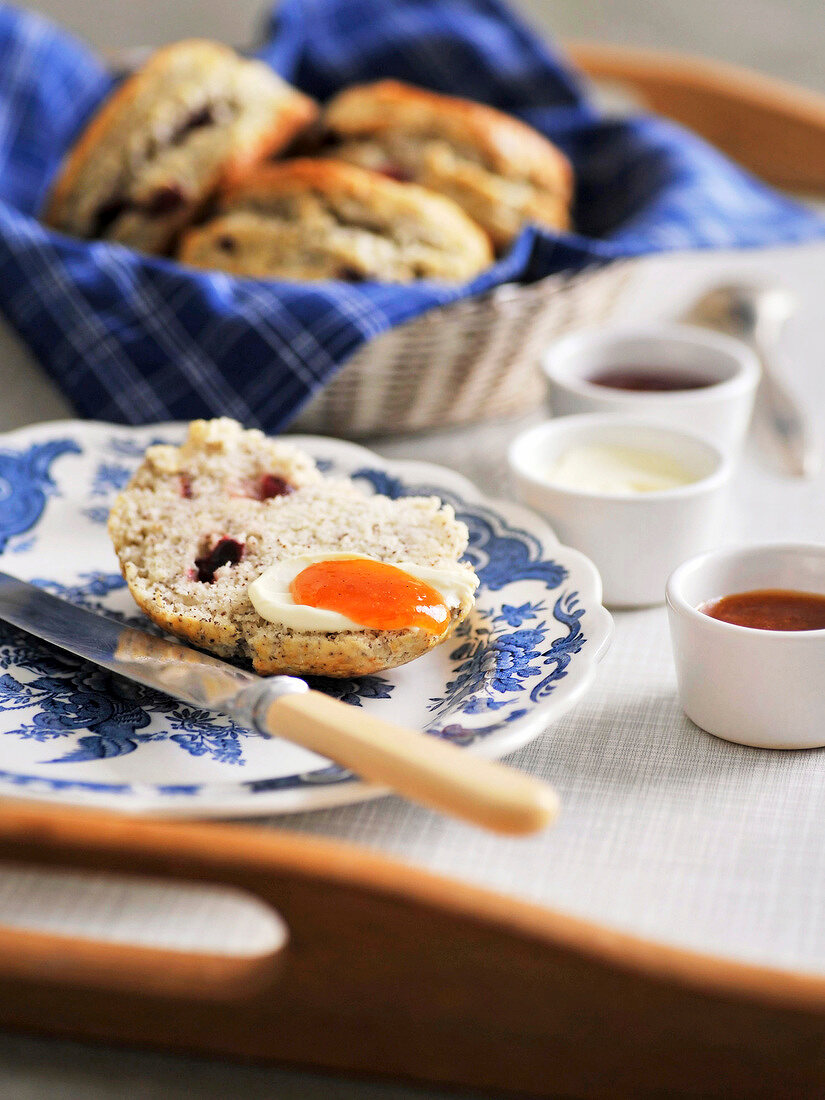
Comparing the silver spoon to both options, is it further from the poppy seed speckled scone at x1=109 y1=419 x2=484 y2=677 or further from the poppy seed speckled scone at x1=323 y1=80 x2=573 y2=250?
the poppy seed speckled scone at x1=109 y1=419 x2=484 y2=677

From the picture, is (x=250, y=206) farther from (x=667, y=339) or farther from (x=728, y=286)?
(x=728, y=286)

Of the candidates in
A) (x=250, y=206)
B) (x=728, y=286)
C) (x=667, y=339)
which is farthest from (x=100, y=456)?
(x=728, y=286)

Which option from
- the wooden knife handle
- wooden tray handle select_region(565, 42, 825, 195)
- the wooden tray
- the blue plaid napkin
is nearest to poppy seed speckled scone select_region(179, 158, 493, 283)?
the blue plaid napkin

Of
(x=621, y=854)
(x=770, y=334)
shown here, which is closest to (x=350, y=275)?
(x=770, y=334)

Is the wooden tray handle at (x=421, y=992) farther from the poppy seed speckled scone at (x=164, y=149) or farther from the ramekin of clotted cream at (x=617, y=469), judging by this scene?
the poppy seed speckled scone at (x=164, y=149)

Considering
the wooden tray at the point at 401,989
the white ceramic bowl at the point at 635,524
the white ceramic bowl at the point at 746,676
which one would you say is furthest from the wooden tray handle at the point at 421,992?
the white ceramic bowl at the point at 635,524

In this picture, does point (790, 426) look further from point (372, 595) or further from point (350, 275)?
point (372, 595)
